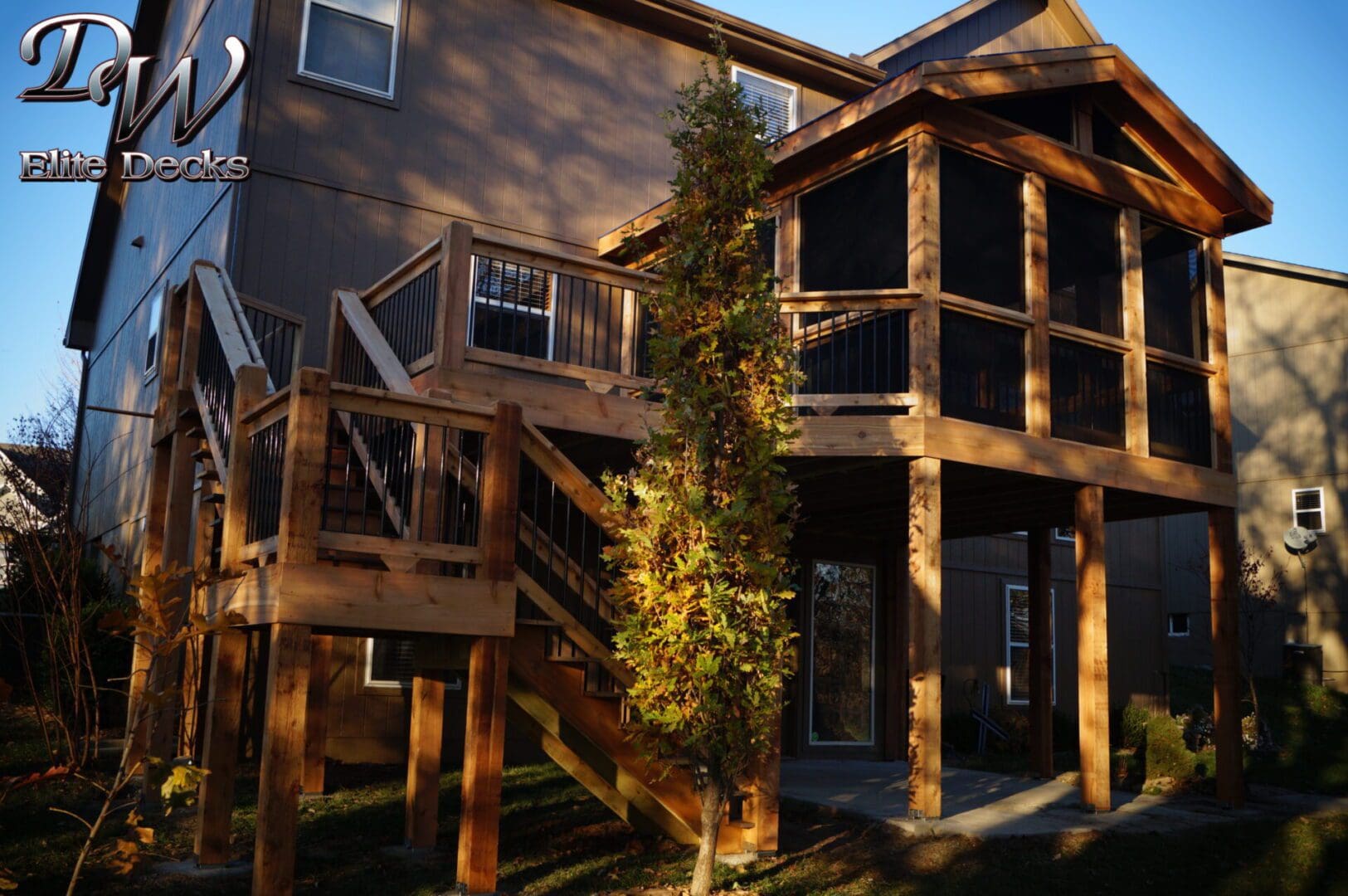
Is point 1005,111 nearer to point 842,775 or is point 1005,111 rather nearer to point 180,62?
point 842,775

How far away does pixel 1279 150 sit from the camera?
2403 cm

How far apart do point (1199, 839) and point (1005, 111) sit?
21.0ft

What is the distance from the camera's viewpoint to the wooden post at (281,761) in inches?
223

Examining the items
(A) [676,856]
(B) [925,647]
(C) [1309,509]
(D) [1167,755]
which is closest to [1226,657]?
(D) [1167,755]

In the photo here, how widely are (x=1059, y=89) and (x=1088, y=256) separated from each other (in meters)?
1.57

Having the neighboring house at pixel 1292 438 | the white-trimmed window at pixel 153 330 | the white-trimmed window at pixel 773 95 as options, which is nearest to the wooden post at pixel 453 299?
the white-trimmed window at pixel 773 95

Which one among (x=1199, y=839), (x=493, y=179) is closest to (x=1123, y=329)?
(x=1199, y=839)

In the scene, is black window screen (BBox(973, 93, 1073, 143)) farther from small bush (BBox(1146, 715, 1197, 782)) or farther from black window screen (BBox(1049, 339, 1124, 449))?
small bush (BBox(1146, 715, 1197, 782))

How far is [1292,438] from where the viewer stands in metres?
21.6

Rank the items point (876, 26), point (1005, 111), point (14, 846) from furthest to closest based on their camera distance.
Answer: point (876, 26) < point (1005, 111) < point (14, 846)

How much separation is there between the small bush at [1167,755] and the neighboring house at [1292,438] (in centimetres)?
1001

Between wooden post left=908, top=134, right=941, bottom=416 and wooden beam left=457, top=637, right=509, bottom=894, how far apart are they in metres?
4.24

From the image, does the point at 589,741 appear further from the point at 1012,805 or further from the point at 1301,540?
the point at 1301,540

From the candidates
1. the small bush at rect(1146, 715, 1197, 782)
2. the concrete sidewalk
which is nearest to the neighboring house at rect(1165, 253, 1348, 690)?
the small bush at rect(1146, 715, 1197, 782)
